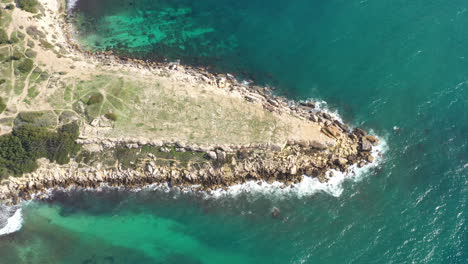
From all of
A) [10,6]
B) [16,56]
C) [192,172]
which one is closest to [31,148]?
[16,56]

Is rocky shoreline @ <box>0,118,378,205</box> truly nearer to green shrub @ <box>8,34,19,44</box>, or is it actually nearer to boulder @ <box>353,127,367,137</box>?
boulder @ <box>353,127,367,137</box>

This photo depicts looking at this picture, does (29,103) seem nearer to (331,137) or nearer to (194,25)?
(194,25)

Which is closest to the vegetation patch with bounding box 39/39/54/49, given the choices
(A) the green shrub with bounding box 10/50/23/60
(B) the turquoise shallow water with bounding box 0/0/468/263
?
(A) the green shrub with bounding box 10/50/23/60

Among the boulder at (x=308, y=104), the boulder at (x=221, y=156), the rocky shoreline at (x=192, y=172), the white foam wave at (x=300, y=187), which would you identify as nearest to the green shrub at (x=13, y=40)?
the rocky shoreline at (x=192, y=172)

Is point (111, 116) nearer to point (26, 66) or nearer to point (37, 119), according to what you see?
point (37, 119)

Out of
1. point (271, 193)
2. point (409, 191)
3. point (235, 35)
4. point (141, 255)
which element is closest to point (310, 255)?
point (271, 193)
